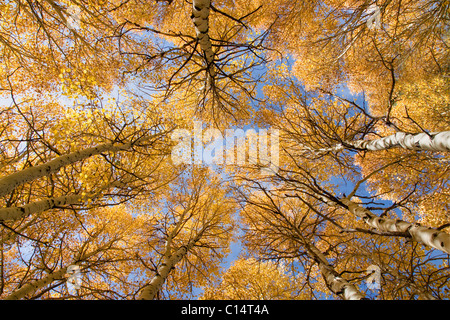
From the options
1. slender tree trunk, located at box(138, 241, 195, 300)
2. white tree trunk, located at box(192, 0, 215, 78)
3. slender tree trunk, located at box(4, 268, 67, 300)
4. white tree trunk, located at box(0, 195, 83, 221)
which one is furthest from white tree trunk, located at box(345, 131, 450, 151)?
slender tree trunk, located at box(4, 268, 67, 300)

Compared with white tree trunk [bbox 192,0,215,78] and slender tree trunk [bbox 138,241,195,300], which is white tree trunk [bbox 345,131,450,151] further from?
slender tree trunk [bbox 138,241,195,300]

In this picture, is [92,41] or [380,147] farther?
[92,41]

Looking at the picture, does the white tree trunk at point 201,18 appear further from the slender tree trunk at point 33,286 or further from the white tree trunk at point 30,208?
the slender tree trunk at point 33,286

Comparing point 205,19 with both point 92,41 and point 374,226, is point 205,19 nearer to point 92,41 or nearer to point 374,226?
point 374,226

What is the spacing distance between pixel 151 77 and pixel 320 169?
7.03 metres

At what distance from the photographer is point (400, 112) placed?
816 centimetres
